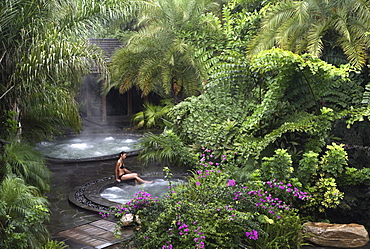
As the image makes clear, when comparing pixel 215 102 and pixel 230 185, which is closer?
pixel 230 185

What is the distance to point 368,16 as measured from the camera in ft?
24.9

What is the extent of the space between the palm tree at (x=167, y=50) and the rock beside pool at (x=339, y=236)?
6578mm

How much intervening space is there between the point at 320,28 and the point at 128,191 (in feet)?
18.7

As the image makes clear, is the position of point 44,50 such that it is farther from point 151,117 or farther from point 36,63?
point 151,117

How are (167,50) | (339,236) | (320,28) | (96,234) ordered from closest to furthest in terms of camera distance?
(339,236) < (96,234) < (320,28) < (167,50)

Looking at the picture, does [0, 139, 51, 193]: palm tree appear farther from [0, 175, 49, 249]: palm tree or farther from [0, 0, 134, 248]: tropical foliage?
[0, 175, 49, 249]: palm tree

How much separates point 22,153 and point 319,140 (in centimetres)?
558

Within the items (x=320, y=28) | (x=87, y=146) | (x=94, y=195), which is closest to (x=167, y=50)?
(x=320, y=28)

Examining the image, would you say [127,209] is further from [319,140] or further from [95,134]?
[95,134]

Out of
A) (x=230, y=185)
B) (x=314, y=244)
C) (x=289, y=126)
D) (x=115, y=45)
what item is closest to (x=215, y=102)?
(x=289, y=126)

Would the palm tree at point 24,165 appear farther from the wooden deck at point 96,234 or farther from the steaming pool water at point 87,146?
the steaming pool water at point 87,146

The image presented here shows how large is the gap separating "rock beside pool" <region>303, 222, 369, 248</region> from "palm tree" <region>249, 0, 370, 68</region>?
327cm

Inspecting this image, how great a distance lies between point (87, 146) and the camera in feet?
51.5

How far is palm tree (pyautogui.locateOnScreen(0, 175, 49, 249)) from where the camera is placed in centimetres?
483
